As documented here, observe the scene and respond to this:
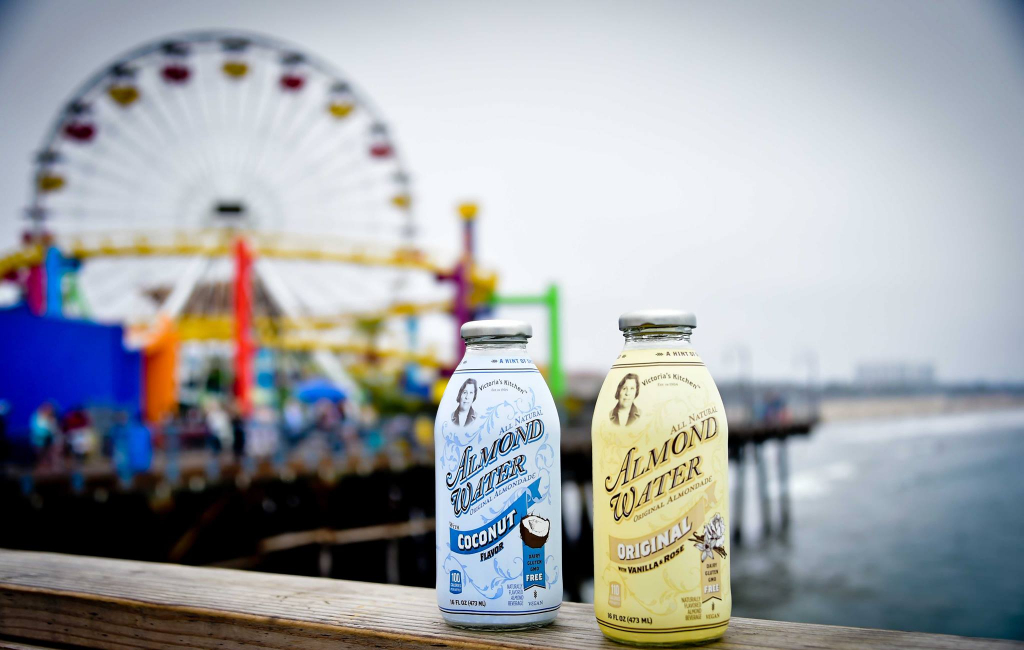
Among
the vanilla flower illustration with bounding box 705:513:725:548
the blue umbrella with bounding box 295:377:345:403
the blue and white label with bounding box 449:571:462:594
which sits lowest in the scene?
the blue umbrella with bounding box 295:377:345:403

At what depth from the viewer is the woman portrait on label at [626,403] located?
1198mm

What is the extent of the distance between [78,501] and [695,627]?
11.0 meters

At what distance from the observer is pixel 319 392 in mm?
A: 18562

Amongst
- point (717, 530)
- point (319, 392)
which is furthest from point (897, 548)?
point (717, 530)

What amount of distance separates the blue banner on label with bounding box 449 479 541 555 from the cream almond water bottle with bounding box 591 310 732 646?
0.36ft

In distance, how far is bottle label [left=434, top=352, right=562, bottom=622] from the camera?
50.2 inches

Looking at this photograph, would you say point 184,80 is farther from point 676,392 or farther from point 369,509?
point 676,392

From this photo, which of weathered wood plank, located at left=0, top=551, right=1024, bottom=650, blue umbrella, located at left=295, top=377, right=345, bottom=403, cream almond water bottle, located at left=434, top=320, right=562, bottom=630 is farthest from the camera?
blue umbrella, located at left=295, top=377, right=345, bottom=403

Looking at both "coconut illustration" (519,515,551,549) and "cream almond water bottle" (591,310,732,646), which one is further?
"coconut illustration" (519,515,551,549)

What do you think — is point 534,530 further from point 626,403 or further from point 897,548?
point 897,548

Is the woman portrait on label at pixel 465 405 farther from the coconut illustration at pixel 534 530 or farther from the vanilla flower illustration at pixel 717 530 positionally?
the vanilla flower illustration at pixel 717 530

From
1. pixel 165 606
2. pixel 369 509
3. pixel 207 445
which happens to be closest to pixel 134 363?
pixel 207 445

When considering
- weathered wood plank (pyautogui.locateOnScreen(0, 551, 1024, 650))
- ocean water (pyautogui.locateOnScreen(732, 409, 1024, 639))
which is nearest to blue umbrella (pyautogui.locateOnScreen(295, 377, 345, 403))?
ocean water (pyautogui.locateOnScreen(732, 409, 1024, 639))

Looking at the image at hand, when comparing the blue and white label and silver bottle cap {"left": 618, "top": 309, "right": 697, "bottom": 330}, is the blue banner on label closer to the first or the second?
the blue and white label
